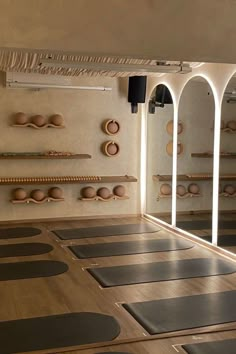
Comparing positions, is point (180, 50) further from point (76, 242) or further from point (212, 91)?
point (76, 242)

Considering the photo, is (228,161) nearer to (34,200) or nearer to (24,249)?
(24,249)

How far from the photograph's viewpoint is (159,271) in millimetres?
4273

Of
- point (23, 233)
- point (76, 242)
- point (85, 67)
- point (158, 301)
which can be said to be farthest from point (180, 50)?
point (23, 233)

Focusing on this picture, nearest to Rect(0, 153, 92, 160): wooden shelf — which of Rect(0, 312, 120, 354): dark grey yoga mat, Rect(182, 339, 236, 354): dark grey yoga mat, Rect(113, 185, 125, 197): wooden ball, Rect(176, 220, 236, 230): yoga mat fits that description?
Rect(113, 185, 125, 197): wooden ball

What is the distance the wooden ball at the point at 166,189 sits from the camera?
621 centimetres

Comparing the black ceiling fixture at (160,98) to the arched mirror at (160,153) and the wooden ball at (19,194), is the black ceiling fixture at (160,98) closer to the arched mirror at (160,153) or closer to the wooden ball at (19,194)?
the arched mirror at (160,153)

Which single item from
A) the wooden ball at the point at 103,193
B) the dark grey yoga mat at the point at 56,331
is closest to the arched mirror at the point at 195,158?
the wooden ball at the point at 103,193

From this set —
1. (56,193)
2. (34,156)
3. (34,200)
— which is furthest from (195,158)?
(34,200)

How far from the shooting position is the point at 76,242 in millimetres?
5324

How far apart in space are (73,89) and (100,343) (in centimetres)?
430

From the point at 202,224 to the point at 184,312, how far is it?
7.67 ft

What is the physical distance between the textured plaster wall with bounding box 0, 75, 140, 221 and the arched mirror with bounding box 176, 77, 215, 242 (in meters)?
1.06

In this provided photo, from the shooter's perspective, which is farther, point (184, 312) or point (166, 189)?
point (166, 189)

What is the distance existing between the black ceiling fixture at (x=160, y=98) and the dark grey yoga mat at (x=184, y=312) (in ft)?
10.5
